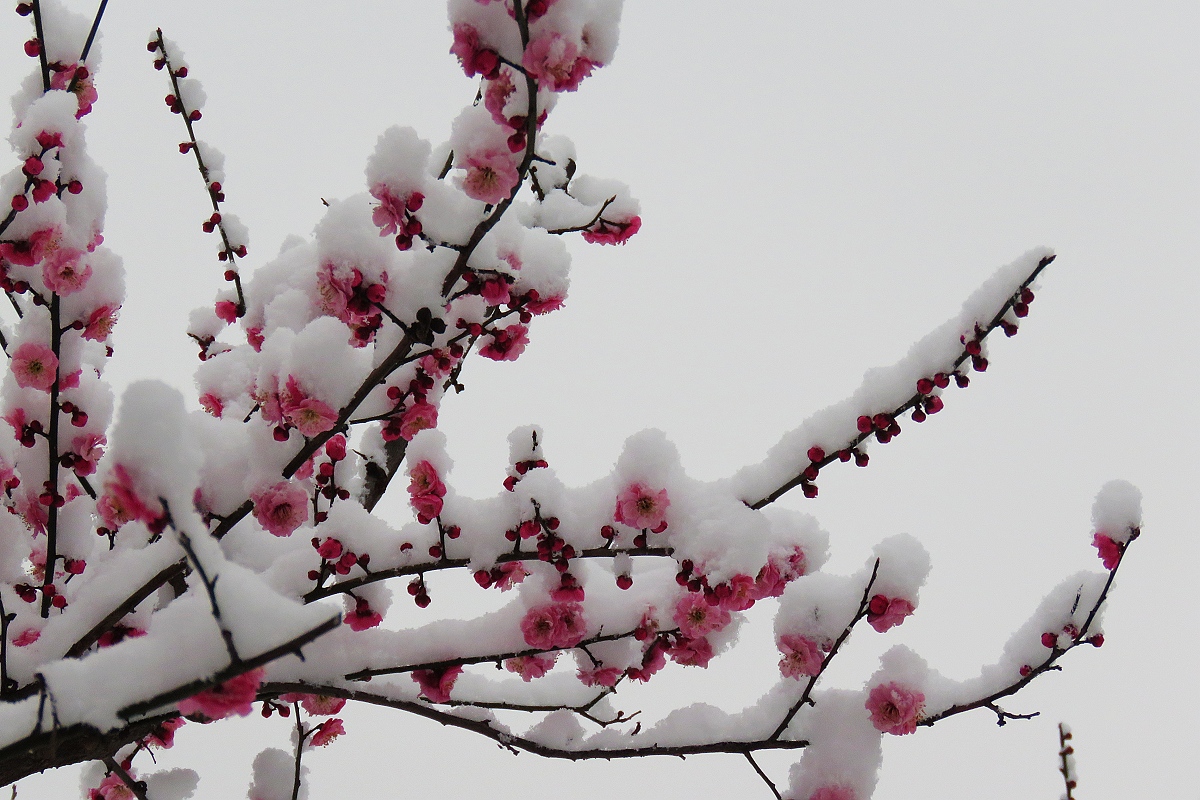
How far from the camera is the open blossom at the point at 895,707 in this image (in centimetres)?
208

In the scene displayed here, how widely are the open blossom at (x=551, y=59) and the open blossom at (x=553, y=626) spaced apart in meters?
1.33

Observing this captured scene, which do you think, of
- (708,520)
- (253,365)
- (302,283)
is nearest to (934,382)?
(708,520)

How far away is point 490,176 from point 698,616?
1223mm

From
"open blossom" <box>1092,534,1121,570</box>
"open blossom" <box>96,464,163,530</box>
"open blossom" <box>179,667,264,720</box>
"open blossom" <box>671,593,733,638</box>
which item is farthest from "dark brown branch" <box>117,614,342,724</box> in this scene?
"open blossom" <box>1092,534,1121,570</box>

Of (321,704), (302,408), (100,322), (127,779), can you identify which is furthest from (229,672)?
(321,704)

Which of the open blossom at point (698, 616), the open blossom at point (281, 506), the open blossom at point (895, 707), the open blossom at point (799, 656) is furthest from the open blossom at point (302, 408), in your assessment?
the open blossom at point (895, 707)

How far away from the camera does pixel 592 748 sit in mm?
2164

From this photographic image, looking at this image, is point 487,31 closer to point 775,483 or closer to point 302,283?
point 775,483

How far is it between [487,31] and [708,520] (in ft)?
4.03

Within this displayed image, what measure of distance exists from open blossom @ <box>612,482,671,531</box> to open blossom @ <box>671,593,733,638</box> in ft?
0.78

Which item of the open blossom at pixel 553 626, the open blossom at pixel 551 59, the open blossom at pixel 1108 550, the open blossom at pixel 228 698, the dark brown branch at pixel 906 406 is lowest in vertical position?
the open blossom at pixel 1108 550

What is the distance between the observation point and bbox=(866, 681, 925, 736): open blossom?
81.7 inches

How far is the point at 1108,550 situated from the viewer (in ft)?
6.45

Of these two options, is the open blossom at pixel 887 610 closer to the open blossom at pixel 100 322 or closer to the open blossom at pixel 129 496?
the open blossom at pixel 129 496
